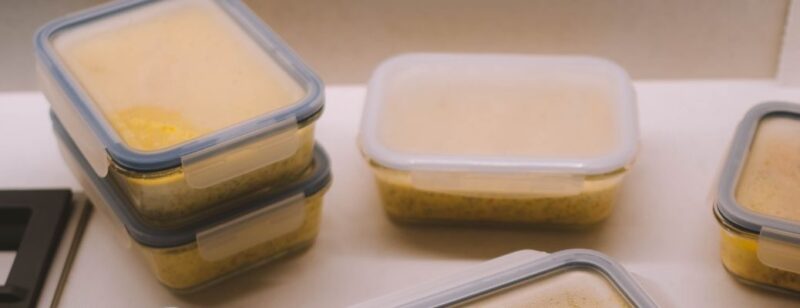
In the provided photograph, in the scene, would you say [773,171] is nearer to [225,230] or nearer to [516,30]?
[516,30]

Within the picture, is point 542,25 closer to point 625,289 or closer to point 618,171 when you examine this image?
point 618,171

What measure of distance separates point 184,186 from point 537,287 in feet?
1.04

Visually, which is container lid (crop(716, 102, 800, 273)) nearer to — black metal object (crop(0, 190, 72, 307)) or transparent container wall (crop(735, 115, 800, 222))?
transparent container wall (crop(735, 115, 800, 222))

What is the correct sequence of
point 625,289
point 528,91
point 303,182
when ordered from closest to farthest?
point 625,289
point 303,182
point 528,91

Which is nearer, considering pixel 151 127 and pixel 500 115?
pixel 151 127

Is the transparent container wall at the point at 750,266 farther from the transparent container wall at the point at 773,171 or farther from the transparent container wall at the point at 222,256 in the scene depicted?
the transparent container wall at the point at 222,256

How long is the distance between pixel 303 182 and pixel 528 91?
0.28 m

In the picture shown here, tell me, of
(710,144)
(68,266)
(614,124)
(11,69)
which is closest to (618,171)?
(614,124)

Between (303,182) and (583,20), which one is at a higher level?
(583,20)

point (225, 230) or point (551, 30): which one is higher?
point (551, 30)

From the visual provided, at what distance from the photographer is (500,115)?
1.01 meters

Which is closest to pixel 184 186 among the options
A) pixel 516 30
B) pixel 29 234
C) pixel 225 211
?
pixel 225 211

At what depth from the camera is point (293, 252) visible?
37.7 inches

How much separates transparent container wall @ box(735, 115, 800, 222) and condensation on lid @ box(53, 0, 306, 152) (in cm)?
43
